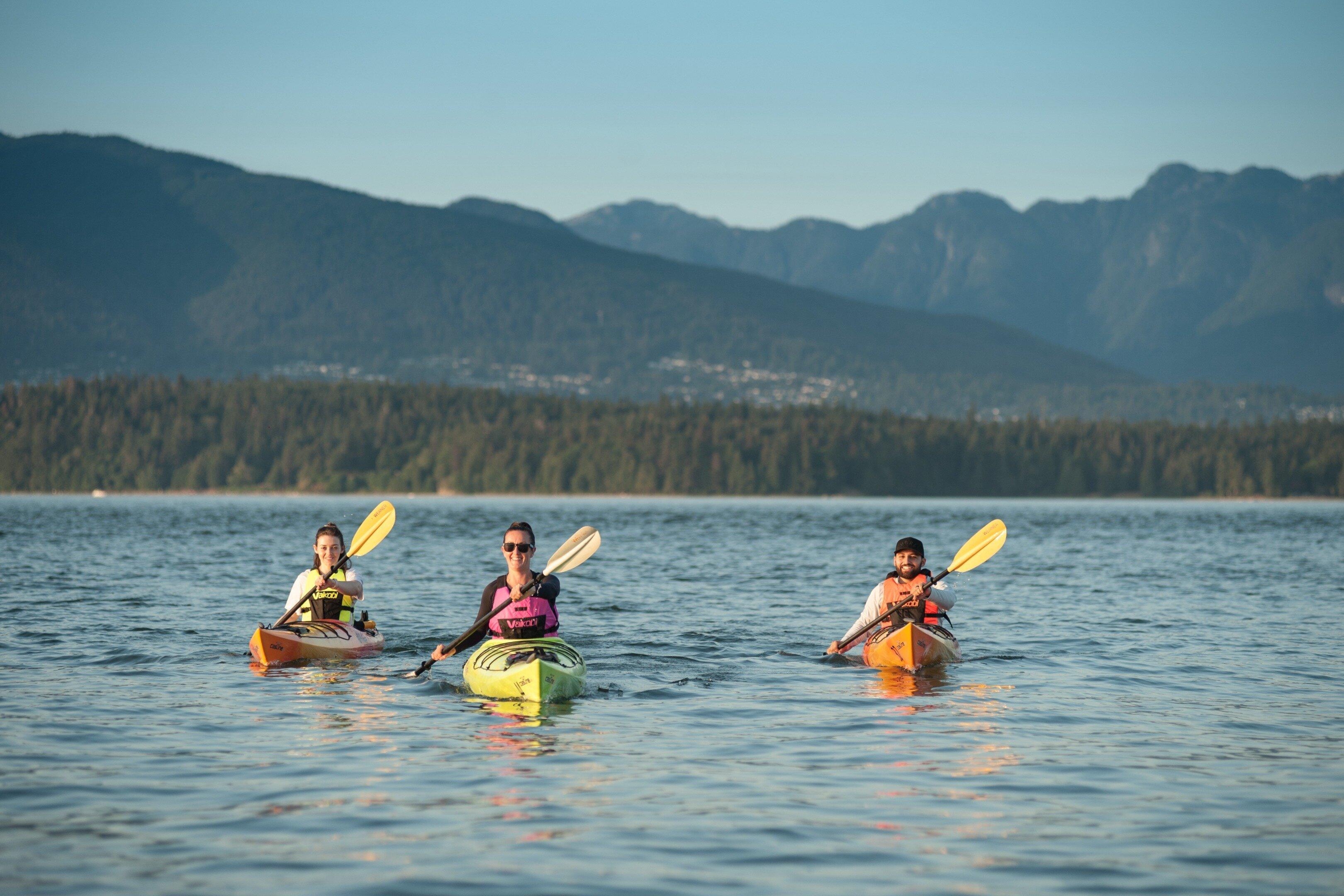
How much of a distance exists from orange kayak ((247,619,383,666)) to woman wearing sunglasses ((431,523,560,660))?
4055 mm

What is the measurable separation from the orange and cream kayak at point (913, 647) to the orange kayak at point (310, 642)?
29.6ft

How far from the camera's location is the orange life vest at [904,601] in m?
23.3

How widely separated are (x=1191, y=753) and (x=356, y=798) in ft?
31.5

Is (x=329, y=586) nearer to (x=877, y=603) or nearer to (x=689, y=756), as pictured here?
(x=877, y=603)

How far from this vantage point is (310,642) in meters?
23.9

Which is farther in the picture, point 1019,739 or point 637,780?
point 1019,739

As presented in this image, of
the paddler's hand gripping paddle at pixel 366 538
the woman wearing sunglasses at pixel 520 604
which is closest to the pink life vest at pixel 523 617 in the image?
the woman wearing sunglasses at pixel 520 604

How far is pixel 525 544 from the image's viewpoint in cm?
1931

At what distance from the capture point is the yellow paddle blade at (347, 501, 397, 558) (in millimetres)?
25359

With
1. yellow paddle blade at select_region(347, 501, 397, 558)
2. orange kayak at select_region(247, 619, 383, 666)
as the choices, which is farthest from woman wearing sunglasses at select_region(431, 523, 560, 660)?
yellow paddle blade at select_region(347, 501, 397, 558)

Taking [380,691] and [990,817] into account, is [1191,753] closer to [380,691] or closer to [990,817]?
[990,817]

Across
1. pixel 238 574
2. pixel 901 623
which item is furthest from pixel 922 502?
pixel 901 623

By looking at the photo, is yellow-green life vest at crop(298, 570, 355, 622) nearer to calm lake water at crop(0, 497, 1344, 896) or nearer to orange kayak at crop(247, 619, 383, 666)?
orange kayak at crop(247, 619, 383, 666)

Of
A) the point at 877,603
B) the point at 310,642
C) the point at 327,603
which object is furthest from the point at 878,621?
the point at 310,642
